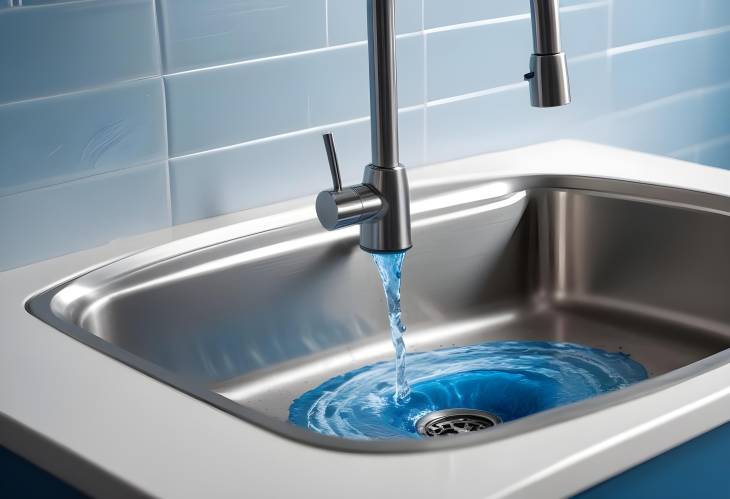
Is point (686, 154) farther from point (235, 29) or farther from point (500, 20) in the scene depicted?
point (235, 29)

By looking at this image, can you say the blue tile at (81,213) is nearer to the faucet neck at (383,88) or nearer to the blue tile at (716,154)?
the faucet neck at (383,88)

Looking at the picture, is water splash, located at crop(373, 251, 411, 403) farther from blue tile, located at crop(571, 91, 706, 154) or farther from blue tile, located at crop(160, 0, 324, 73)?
blue tile, located at crop(571, 91, 706, 154)

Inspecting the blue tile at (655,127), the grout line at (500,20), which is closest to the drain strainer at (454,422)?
the grout line at (500,20)

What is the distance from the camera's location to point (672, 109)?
5.49 feet

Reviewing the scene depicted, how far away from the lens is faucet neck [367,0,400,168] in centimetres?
97

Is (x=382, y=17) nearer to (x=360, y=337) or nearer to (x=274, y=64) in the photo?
(x=274, y=64)

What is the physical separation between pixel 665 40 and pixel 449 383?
2.46 ft

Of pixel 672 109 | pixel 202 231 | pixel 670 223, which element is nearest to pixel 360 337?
pixel 202 231

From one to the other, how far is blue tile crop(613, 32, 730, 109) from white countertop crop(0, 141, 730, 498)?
0.86 meters

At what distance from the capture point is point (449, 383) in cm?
113

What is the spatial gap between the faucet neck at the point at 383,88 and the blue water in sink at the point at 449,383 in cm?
11

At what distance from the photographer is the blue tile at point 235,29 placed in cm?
111

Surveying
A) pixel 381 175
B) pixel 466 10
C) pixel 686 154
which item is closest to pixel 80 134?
pixel 381 175

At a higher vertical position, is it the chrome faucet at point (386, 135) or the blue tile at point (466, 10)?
the blue tile at point (466, 10)
